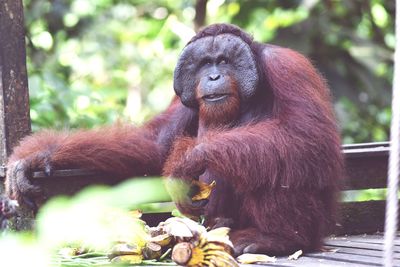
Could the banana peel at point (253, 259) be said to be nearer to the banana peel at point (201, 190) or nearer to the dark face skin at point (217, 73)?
the banana peel at point (201, 190)

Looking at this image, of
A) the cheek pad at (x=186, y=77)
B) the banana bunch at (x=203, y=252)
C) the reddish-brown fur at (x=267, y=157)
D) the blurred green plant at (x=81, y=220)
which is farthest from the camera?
the cheek pad at (x=186, y=77)

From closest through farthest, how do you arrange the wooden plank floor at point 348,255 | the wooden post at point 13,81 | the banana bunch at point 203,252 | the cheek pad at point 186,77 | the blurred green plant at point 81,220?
the blurred green plant at point 81,220 < the banana bunch at point 203,252 < the wooden plank floor at point 348,255 < the wooden post at point 13,81 < the cheek pad at point 186,77

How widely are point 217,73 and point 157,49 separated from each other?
7.82 meters

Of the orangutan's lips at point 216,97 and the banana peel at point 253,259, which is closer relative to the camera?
the banana peel at point 253,259

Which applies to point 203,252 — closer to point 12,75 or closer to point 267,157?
point 267,157

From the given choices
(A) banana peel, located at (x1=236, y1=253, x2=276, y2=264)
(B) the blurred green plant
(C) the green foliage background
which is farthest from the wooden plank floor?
(C) the green foliage background

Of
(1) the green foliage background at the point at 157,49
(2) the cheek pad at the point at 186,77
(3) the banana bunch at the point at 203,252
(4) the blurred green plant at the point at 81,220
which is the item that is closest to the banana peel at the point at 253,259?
(3) the banana bunch at the point at 203,252

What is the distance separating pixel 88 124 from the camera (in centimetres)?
614

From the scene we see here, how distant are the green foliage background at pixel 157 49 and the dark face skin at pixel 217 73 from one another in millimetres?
2132

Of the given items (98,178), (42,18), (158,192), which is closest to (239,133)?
(98,178)

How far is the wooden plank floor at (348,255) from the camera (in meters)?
2.86

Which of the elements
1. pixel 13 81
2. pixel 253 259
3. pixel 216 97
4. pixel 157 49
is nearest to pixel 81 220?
pixel 253 259

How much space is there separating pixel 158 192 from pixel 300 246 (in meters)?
2.39

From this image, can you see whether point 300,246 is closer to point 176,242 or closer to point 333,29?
point 176,242
